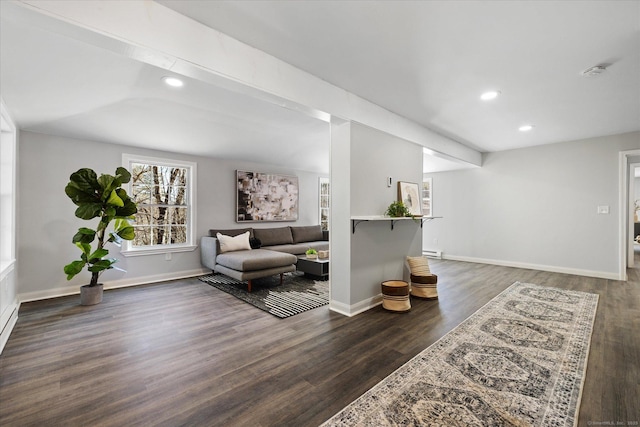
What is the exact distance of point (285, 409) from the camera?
5.71 feet

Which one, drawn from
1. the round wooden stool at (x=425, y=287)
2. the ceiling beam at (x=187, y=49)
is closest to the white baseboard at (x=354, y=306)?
the round wooden stool at (x=425, y=287)

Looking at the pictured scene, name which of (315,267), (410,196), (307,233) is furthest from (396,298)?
(307,233)

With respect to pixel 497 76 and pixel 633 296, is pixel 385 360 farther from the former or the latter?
pixel 633 296

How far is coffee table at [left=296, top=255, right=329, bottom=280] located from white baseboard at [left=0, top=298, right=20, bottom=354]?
3.57 metres

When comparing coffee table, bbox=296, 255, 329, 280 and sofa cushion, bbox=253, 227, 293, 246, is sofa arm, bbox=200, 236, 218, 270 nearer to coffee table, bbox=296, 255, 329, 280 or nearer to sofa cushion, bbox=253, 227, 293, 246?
sofa cushion, bbox=253, 227, 293, 246

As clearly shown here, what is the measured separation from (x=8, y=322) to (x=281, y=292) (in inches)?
114

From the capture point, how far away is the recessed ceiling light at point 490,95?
3321 millimetres

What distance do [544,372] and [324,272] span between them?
3.23m

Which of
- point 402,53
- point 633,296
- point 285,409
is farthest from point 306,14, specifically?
point 633,296

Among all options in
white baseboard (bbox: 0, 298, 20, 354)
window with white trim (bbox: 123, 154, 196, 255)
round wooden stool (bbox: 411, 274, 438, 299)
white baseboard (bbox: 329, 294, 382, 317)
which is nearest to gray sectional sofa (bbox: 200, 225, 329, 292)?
window with white trim (bbox: 123, 154, 196, 255)

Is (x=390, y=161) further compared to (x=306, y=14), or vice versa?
(x=390, y=161)

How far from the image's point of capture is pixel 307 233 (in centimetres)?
675

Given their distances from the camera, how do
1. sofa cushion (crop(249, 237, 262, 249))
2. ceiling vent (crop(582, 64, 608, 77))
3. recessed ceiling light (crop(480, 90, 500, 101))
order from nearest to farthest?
ceiling vent (crop(582, 64, 608, 77)) → recessed ceiling light (crop(480, 90, 500, 101)) → sofa cushion (crop(249, 237, 262, 249))

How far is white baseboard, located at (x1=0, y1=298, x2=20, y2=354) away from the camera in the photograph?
2.58 meters
